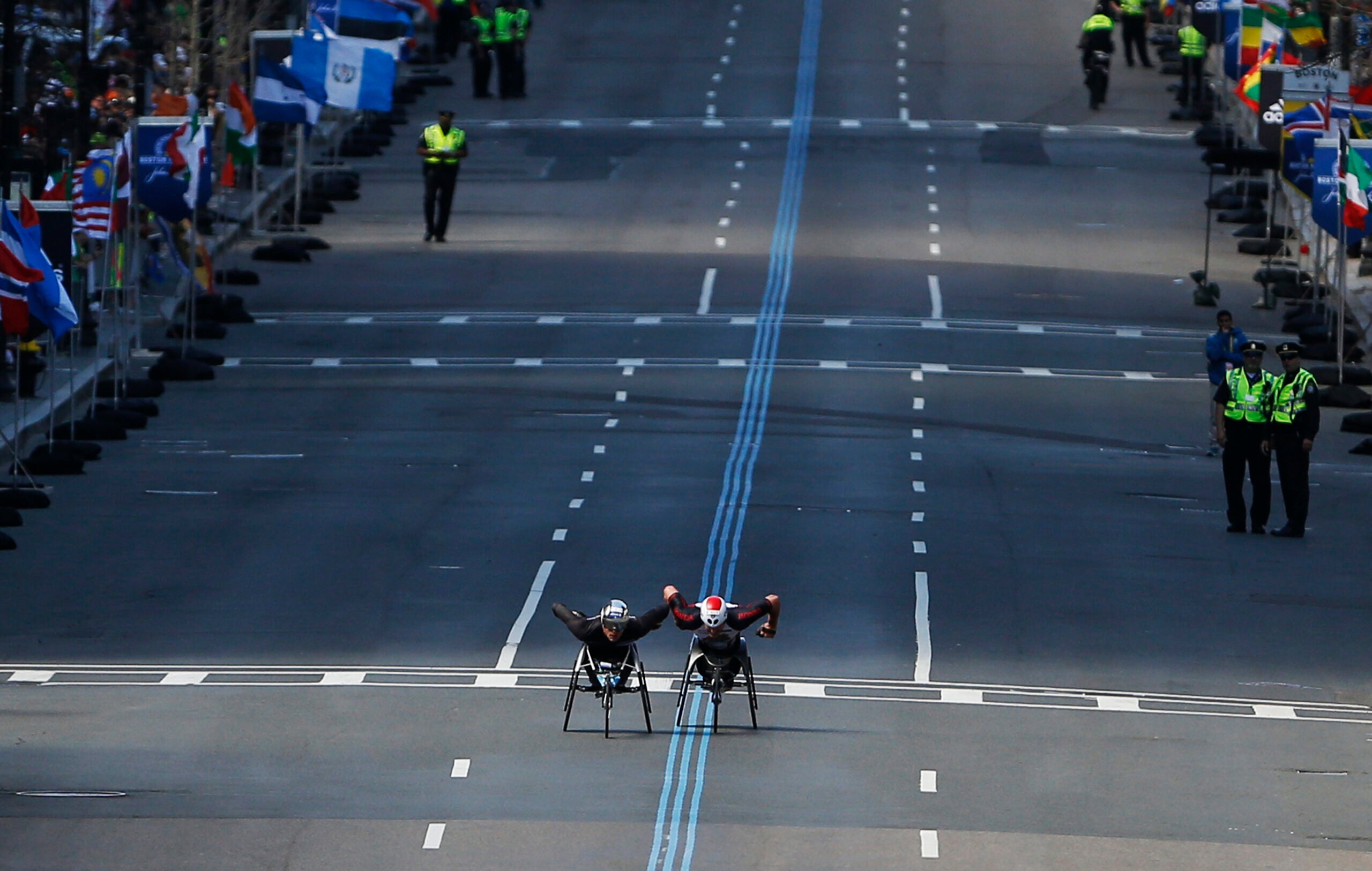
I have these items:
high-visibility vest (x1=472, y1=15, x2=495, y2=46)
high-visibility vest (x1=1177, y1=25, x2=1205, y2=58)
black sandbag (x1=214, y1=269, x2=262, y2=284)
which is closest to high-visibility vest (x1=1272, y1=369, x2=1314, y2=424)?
black sandbag (x1=214, y1=269, x2=262, y2=284)

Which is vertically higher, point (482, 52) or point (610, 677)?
point (610, 677)

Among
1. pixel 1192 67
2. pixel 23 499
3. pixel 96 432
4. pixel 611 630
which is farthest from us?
pixel 1192 67

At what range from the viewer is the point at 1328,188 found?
35938 mm

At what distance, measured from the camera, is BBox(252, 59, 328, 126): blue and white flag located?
44969mm

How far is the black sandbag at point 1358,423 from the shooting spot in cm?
3262

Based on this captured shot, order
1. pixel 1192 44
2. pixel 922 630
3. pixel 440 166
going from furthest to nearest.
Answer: pixel 1192 44
pixel 440 166
pixel 922 630

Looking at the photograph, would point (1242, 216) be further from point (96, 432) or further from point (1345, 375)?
point (96, 432)

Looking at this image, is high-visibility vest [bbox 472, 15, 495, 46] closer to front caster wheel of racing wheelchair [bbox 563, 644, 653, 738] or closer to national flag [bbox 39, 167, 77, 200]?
national flag [bbox 39, 167, 77, 200]

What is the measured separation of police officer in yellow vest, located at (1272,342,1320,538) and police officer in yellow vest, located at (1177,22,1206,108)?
33.9 m

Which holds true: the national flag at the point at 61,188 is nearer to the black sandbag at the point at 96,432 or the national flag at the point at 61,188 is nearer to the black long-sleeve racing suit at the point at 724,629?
the black sandbag at the point at 96,432

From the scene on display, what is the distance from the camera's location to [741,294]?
41812 millimetres

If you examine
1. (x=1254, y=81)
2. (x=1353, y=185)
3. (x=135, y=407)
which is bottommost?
(x=135, y=407)

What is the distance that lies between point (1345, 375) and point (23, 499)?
57.8ft

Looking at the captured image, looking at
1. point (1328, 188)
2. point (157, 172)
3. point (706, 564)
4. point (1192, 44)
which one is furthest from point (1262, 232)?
point (706, 564)
